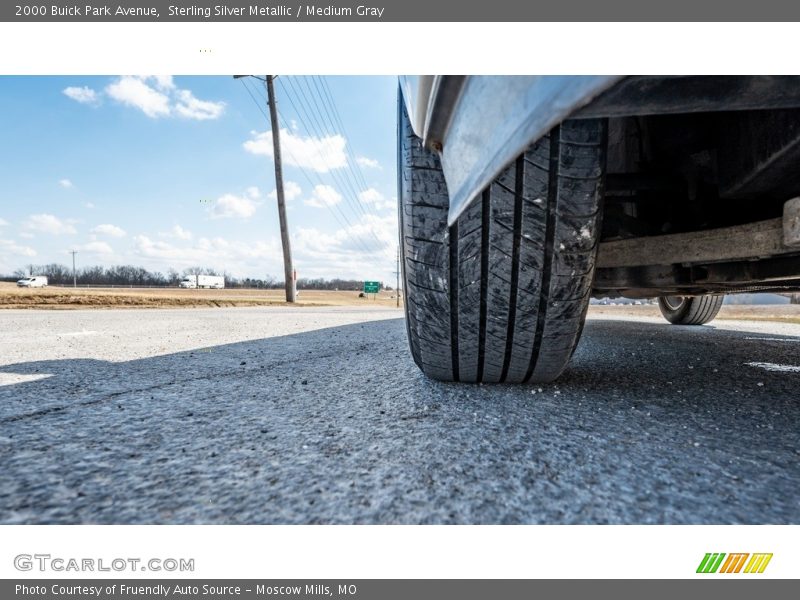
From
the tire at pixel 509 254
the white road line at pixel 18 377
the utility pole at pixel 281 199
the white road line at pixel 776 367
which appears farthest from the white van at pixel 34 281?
the white road line at pixel 776 367

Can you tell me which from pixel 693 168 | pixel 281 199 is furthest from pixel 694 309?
pixel 281 199

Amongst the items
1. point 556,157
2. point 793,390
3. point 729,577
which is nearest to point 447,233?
point 556,157

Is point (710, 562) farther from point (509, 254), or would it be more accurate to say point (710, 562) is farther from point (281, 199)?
point (281, 199)

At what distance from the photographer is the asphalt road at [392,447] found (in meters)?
0.56

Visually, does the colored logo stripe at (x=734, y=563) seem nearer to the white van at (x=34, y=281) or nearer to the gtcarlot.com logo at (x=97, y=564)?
the gtcarlot.com logo at (x=97, y=564)

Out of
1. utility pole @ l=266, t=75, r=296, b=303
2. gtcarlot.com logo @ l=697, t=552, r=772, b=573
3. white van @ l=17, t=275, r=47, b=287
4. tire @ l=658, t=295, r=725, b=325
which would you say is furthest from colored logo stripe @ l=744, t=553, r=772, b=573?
white van @ l=17, t=275, r=47, b=287

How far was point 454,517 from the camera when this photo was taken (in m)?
0.54

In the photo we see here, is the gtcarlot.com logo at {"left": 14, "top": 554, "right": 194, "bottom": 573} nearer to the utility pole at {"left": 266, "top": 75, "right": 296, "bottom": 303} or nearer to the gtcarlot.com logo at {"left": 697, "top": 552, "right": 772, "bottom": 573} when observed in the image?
the gtcarlot.com logo at {"left": 697, "top": 552, "right": 772, "bottom": 573}

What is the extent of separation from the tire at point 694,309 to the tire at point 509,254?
11.7 ft

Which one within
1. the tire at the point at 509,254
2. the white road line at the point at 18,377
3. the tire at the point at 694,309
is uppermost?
the tire at the point at 509,254

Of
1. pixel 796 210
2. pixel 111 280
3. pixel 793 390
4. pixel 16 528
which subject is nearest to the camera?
pixel 16 528

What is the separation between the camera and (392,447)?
0.76 meters

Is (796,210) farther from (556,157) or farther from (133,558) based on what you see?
(133,558)

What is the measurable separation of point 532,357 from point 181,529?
35.2 inches
